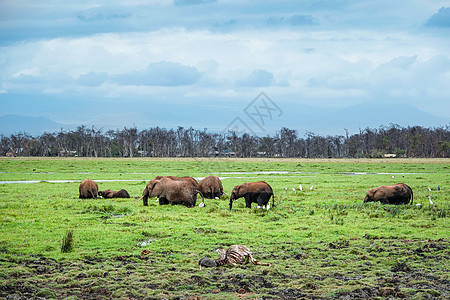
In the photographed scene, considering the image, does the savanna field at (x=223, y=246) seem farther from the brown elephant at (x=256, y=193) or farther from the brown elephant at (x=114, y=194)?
the brown elephant at (x=114, y=194)

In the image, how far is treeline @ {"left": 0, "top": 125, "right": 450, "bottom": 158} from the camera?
Result: 130625 millimetres

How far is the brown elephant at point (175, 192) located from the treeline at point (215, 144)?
372 ft

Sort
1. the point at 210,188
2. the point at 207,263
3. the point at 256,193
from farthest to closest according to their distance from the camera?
1. the point at 210,188
2. the point at 256,193
3. the point at 207,263

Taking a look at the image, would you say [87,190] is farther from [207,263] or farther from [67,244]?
[207,263]

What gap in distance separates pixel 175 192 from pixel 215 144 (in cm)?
13044

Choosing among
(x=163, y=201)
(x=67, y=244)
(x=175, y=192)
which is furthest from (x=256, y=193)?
(x=67, y=244)

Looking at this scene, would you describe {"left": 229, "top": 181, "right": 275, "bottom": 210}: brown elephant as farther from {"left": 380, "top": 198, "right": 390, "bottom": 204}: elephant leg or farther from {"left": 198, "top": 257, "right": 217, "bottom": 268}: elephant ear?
{"left": 198, "top": 257, "right": 217, "bottom": 268}: elephant ear

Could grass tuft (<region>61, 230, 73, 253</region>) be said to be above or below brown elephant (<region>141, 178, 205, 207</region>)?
below

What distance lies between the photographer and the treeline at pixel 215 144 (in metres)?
131

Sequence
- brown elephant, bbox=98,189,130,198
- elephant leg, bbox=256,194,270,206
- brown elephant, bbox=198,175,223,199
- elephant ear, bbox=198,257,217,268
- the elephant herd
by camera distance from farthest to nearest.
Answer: brown elephant, bbox=98,189,130,198, brown elephant, bbox=198,175,223,199, the elephant herd, elephant leg, bbox=256,194,270,206, elephant ear, bbox=198,257,217,268

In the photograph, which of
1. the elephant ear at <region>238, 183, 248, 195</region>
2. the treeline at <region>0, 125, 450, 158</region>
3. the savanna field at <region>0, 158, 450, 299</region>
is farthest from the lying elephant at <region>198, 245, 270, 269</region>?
the treeline at <region>0, 125, 450, 158</region>

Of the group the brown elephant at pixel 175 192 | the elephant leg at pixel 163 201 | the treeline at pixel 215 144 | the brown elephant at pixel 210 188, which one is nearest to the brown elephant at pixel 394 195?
the brown elephant at pixel 210 188

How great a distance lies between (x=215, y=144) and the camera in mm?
149875

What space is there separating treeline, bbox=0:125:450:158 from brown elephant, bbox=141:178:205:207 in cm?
11327
